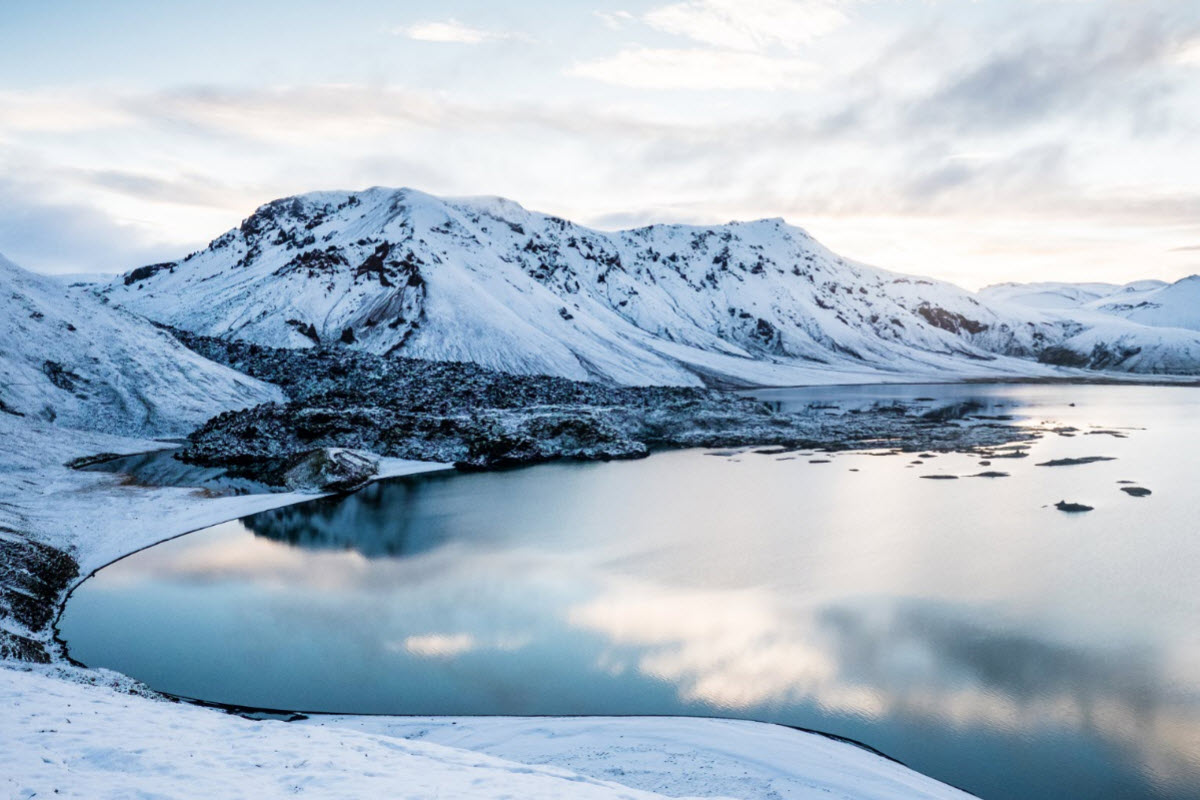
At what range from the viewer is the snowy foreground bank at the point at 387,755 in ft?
41.2

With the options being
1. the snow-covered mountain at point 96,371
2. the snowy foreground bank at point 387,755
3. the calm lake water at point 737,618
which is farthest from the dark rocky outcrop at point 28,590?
the snow-covered mountain at point 96,371

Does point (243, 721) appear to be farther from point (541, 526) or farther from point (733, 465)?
point (733, 465)

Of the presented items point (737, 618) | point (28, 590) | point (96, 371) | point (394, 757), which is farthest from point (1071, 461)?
point (96, 371)

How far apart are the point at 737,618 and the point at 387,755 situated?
16.0 metres

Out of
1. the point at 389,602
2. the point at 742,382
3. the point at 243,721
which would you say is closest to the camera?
the point at 243,721

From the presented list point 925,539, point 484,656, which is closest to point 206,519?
point 484,656

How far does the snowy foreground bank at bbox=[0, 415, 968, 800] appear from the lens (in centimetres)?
1256

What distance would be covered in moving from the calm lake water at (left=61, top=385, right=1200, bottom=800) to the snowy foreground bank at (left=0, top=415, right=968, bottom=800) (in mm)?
1779

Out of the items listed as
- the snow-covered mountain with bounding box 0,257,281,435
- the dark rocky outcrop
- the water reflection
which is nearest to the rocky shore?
the snow-covered mountain with bounding box 0,257,281,435

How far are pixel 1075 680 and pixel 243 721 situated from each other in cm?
2341

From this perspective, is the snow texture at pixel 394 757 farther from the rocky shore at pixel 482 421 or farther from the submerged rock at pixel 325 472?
the rocky shore at pixel 482 421

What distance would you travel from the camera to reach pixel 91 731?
14.1 metres

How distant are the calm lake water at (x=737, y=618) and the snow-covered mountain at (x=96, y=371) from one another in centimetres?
3553

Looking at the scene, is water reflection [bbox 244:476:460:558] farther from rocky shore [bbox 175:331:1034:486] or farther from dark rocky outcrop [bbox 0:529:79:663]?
dark rocky outcrop [bbox 0:529:79:663]
